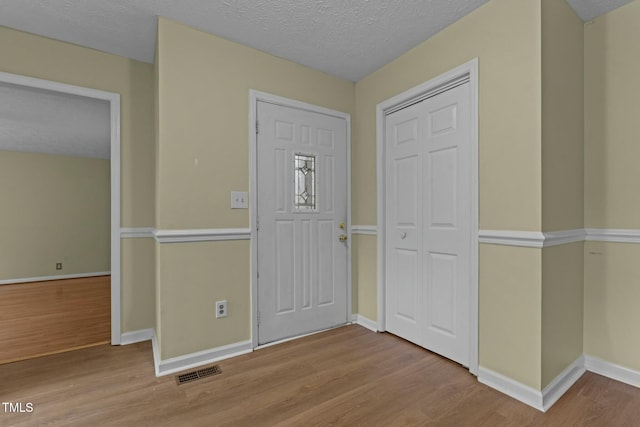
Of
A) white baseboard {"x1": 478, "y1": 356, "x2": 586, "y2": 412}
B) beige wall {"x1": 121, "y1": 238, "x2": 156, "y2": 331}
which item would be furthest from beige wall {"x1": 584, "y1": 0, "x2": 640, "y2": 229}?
beige wall {"x1": 121, "y1": 238, "x2": 156, "y2": 331}

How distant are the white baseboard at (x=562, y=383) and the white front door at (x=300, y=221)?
1617 mm

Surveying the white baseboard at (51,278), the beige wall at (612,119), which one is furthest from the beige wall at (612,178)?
the white baseboard at (51,278)

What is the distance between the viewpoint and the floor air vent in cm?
196

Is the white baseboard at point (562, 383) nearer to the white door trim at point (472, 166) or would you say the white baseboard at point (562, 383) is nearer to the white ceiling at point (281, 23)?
the white door trim at point (472, 166)

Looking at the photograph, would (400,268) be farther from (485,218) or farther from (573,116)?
(573,116)

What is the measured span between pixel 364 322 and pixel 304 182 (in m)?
1.47

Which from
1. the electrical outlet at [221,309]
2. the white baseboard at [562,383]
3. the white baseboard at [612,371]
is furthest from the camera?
the electrical outlet at [221,309]

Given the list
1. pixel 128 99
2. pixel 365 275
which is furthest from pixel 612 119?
pixel 128 99

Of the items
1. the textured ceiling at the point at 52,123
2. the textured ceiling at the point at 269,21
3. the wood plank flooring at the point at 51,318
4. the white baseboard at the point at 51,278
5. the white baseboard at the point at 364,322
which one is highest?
the textured ceiling at the point at 269,21

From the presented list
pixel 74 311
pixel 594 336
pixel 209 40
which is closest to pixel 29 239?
pixel 74 311

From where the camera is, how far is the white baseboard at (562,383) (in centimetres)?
170

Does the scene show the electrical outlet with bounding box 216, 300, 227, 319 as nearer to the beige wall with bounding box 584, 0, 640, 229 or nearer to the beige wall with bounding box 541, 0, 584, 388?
the beige wall with bounding box 541, 0, 584, 388

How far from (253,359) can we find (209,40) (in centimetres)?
241

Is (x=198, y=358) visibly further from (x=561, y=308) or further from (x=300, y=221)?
(x=561, y=308)
